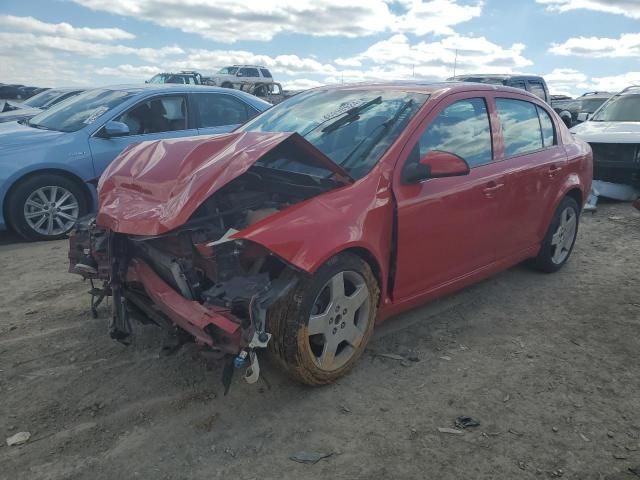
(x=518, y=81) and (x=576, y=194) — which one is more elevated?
(x=518, y=81)

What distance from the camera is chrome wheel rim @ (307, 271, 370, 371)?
2.87 m

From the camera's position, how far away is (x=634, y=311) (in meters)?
4.24

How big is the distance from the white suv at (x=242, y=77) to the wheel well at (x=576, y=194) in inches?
851

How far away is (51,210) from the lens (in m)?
5.86

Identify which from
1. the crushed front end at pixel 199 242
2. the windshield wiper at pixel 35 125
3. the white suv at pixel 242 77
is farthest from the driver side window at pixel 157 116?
the white suv at pixel 242 77

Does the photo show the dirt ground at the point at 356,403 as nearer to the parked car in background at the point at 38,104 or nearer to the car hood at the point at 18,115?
the car hood at the point at 18,115

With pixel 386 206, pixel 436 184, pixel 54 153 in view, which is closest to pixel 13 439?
pixel 386 206

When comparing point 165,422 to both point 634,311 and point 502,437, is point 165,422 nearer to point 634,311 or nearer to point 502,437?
point 502,437

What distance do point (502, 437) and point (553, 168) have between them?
8.88 feet

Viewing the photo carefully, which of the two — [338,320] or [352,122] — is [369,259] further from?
[352,122]

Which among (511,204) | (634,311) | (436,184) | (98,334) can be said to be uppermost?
(436,184)

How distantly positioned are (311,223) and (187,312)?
0.77 m

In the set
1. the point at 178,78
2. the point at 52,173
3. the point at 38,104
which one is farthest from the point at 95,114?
the point at 178,78

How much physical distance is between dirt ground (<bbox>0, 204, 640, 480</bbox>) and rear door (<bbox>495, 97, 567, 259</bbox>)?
0.65 metres
